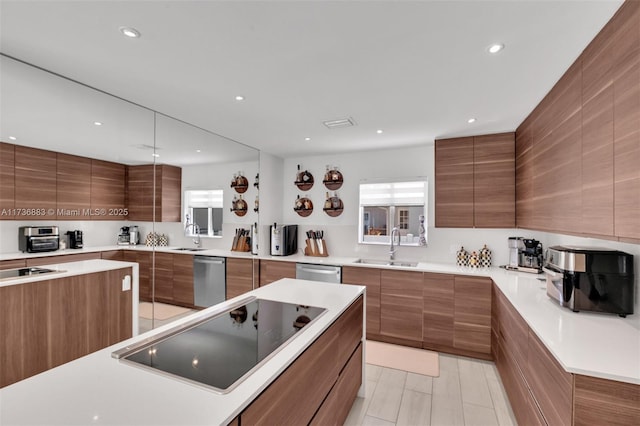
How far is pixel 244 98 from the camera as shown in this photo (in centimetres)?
232

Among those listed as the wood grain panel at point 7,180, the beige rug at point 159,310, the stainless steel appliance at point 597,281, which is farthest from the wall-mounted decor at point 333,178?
the wood grain panel at point 7,180

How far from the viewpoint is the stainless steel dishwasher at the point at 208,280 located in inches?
137

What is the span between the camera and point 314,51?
5.36ft

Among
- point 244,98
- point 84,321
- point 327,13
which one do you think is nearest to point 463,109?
point 327,13

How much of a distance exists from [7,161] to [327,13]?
7.53 ft

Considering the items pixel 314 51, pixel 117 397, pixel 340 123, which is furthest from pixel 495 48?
pixel 117 397

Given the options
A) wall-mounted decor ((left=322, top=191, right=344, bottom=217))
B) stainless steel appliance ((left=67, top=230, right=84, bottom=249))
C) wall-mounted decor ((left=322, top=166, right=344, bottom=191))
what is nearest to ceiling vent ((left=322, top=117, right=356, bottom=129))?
wall-mounted decor ((left=322, top=166, right=344, bottom=191))

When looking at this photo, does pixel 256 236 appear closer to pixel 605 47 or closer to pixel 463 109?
pixel 463 109

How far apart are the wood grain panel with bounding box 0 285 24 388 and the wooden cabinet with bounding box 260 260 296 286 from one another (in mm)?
2426

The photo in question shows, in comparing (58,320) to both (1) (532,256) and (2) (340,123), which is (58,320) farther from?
(1) (532,256)

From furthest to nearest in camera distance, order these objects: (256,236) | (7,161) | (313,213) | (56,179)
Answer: (313,213) → (256,236) → (56,179) → (7,161)

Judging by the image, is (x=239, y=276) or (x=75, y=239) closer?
(x=75, y=239)

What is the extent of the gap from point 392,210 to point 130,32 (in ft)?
10.9

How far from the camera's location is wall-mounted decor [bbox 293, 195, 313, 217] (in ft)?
14.5
